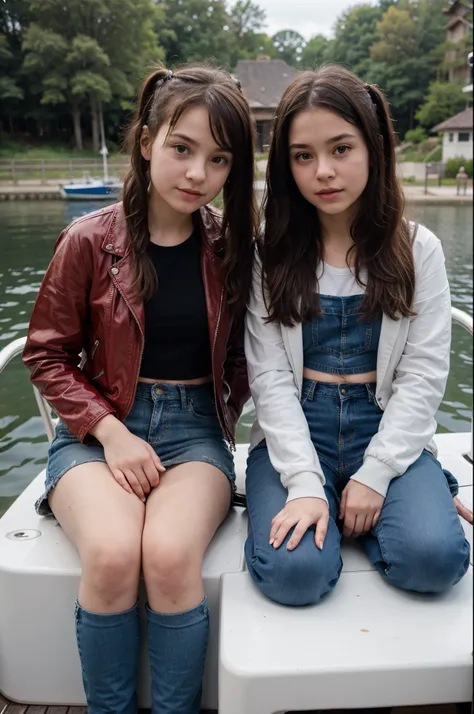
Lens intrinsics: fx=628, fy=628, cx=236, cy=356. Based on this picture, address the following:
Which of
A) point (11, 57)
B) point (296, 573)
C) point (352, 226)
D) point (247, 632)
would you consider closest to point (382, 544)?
point (296, 573)

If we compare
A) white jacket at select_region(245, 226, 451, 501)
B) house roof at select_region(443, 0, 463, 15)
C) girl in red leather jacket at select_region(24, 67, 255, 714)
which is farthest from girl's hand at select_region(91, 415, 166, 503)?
house roof at select_region(443, 0, 463, 15)

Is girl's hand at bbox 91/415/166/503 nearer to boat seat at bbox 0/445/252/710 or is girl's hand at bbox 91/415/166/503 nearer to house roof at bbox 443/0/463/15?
boat seat at bbox 0/445/252/710

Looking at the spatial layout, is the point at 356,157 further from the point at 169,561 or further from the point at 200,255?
the point at 169,561

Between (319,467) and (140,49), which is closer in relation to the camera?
(319,467)

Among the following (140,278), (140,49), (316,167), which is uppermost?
(140,49)

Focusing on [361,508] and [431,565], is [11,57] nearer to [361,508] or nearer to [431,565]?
[361,508]

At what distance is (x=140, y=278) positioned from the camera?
1.44 metres

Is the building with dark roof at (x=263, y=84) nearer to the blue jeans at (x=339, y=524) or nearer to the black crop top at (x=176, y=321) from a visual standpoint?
the black crop top at (x=176, y=321)

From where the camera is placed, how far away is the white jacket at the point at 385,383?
1327 mm

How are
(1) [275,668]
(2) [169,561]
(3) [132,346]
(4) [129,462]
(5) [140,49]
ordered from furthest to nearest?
1. (5) [140,49]
2. (3) [132,346]
3. (4) [129,462]
4. (2) [169,561]
5. (1) [275,668]

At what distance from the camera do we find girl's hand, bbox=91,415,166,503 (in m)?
1.33

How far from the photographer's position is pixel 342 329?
1.48m

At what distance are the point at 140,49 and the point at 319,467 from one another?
14.2ft

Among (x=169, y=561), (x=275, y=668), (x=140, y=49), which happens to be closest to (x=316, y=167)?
(x=169, y=561)
